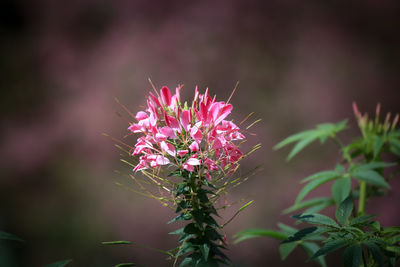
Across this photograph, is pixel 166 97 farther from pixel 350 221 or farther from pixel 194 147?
pixel 350 221

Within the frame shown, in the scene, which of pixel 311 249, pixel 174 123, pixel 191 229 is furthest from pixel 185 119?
pixel 311 249

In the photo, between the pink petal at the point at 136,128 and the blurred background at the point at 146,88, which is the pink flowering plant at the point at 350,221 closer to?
the pink petal at the point at 136,128

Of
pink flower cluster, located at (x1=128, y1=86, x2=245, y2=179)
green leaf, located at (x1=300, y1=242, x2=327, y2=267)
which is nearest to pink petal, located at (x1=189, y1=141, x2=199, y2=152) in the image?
pink flower cluster, located at (x1=128, y1=86, x2=245, y2=179)

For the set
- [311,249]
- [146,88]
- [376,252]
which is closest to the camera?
[376,252]

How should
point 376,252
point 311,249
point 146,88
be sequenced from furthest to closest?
point 146,88 < point 311,249 < point 376,252

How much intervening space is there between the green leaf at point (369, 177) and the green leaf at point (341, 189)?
0.02m

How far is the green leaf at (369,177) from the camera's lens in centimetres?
70

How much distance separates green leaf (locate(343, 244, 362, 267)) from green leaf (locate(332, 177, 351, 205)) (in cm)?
29

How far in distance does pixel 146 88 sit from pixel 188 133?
1458 millimetres

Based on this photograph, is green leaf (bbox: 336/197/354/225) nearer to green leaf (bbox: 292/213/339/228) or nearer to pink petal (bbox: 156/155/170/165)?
green leaf (bbox: 292/213/339/228)

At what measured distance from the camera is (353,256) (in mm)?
432

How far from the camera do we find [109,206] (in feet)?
5.93

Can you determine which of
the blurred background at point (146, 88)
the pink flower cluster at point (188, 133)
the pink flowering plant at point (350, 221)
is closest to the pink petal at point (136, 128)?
the pink flower cluster at point (188, 133)

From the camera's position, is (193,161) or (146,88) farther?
(146,88)
